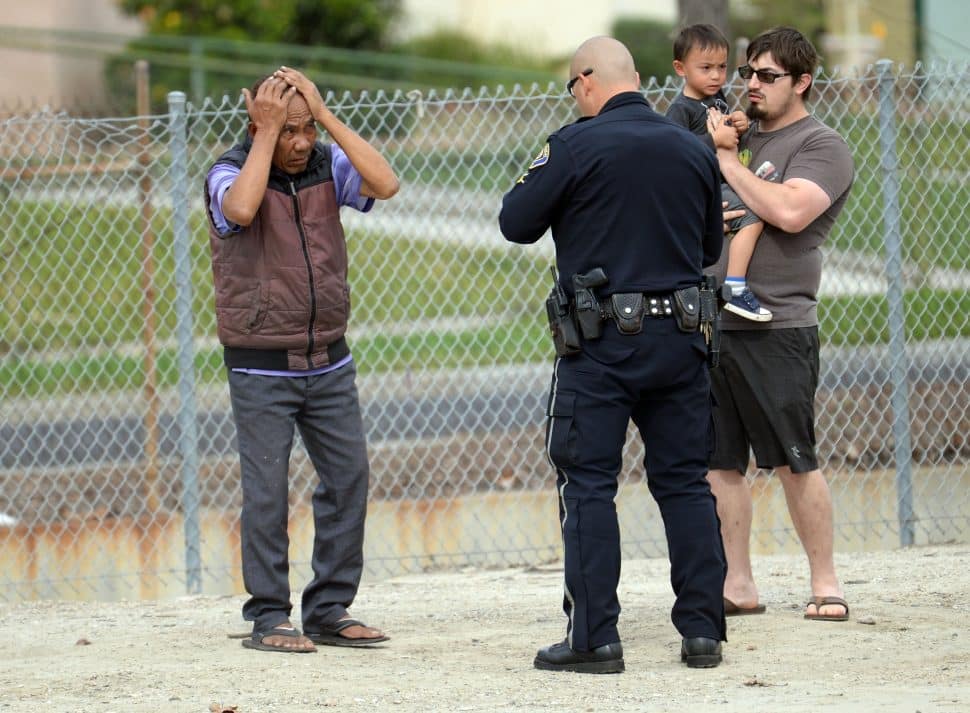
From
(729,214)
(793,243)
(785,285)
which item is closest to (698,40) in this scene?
(729,214)

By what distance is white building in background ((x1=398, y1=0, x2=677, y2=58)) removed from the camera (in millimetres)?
22172

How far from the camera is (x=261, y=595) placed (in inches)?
195

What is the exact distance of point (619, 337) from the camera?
438cm

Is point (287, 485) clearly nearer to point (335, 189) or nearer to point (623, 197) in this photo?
point (335, 189)

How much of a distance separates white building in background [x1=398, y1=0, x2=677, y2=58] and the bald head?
17.9 m

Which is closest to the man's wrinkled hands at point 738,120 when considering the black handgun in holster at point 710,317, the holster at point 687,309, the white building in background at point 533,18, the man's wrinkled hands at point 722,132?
the man's wrinkled hands at point 722,132

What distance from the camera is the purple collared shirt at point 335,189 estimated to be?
15.7ft

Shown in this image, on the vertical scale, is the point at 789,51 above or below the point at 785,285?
above

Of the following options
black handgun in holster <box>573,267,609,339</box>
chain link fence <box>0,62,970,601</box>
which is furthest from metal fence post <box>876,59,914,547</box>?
black handgun in holster <box>573,267,609,339</box>

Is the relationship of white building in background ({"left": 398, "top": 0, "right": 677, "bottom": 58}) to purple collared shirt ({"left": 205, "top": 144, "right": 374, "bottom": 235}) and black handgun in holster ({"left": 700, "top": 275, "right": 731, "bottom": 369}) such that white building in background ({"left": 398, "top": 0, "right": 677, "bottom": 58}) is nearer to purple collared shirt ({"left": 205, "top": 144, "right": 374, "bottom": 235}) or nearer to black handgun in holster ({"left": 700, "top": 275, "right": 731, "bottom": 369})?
purple collared shirt ({"left": 205, "top": 144, "right": 374, "bottom": 235})

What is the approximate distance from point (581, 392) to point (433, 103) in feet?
7.30

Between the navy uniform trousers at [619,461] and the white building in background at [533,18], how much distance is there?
18.2 meters

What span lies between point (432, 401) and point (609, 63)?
212 inches

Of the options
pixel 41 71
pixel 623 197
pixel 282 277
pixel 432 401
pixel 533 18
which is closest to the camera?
pixel 623 197
